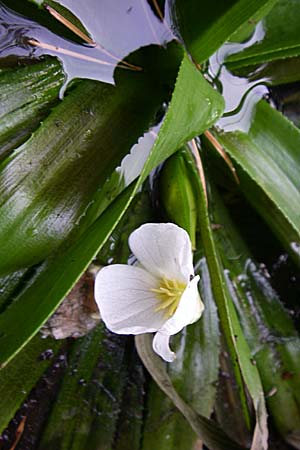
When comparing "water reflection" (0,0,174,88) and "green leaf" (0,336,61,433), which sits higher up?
"water reflection" (0,0,174,88)

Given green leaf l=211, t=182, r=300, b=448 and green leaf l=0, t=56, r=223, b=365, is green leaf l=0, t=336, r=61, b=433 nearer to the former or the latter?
green leaf l=0, t=56, r=223, b=365

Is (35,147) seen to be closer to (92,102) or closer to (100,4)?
(92,102)

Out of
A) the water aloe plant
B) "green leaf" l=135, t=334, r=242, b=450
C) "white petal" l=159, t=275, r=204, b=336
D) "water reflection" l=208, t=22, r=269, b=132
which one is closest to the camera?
"white petal" l=159, t=275, r=204, b=336

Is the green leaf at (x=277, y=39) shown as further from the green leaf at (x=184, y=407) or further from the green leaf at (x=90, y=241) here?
the green leaf at (x=184, y=407)

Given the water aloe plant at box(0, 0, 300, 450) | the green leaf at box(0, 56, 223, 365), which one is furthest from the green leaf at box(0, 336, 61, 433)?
the green leaf at box(0, 56, 223, 365)

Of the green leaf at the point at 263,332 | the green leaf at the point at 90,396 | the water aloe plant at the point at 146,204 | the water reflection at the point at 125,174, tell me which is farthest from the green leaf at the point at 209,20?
the green leaf at the point at 90,396

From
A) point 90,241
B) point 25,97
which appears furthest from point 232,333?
point 25,97
